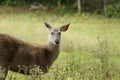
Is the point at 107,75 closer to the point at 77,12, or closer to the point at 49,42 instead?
the point at 49,42

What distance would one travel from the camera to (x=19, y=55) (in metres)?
11.7

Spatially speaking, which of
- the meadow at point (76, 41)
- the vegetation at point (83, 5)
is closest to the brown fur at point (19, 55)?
the meadow at point (76, 41)

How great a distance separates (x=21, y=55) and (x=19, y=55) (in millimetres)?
57

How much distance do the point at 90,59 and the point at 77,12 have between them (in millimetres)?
23556

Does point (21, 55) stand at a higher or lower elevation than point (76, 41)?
higher

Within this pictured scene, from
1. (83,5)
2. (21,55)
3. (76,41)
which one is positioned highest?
(21,55)

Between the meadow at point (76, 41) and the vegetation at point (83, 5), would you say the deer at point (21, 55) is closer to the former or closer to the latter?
the meadow at point (76, 41)

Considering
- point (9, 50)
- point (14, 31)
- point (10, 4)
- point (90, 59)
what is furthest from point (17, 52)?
point (10, 4)

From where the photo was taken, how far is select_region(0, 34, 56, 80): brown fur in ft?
37.2

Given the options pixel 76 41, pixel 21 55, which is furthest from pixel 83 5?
pixel 21 55

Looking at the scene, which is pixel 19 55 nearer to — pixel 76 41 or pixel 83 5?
pixel 76 41

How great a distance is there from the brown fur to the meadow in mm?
347

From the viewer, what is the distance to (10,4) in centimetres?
4512

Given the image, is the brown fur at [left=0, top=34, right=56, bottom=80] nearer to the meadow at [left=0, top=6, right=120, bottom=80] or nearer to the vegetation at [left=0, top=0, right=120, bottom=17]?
the meadow at [left=0, top=6, right=120, bottom=80]
